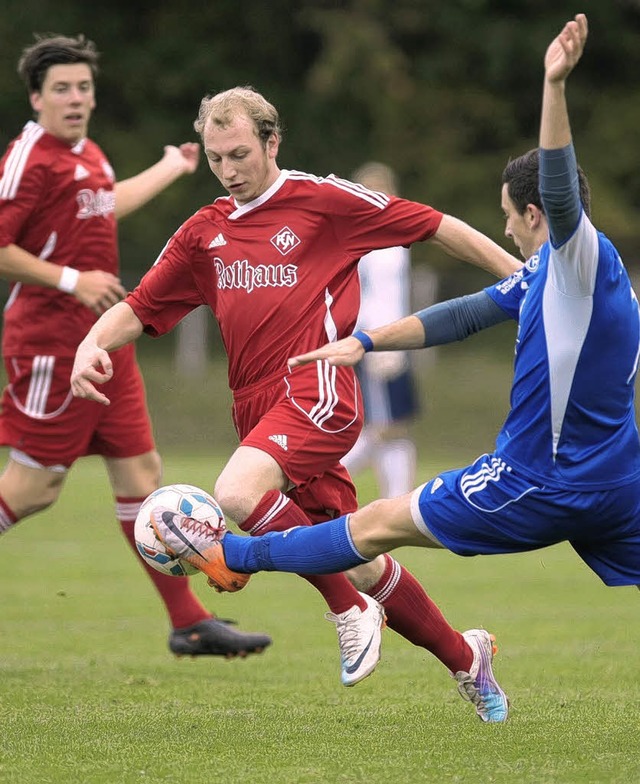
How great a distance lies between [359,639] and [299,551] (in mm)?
683

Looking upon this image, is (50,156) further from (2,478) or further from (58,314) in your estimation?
(2,478)

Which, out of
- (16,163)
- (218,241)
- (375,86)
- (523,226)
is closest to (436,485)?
(523,226)

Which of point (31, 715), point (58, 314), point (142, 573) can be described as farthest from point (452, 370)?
point (31, 715)

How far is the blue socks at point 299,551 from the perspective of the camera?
15.4 feet

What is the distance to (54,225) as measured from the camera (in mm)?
6680

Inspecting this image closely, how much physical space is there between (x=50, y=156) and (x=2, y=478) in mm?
1405

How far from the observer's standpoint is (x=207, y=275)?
561 cm

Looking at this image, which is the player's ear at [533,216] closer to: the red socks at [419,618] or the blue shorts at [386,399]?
the red socks at [419,618]

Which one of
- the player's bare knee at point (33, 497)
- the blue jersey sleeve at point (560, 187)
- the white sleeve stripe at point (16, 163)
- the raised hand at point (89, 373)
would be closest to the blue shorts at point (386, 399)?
the player's bare knee at point (33, 497)

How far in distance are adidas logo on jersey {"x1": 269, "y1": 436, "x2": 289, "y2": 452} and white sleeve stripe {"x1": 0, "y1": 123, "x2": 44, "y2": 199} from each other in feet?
6.50

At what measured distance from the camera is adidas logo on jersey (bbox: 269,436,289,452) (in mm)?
5227

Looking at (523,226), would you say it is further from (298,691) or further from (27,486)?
(27,486)

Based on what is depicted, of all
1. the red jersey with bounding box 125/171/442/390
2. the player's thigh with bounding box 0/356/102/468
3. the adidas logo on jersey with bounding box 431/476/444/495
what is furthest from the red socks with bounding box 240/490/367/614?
the player's thigh with bounding box 0/356/102/468

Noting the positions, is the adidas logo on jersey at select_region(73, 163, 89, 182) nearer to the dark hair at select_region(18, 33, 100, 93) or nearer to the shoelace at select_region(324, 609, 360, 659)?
the dark hair at select_region(18, 33, 100, 93)
